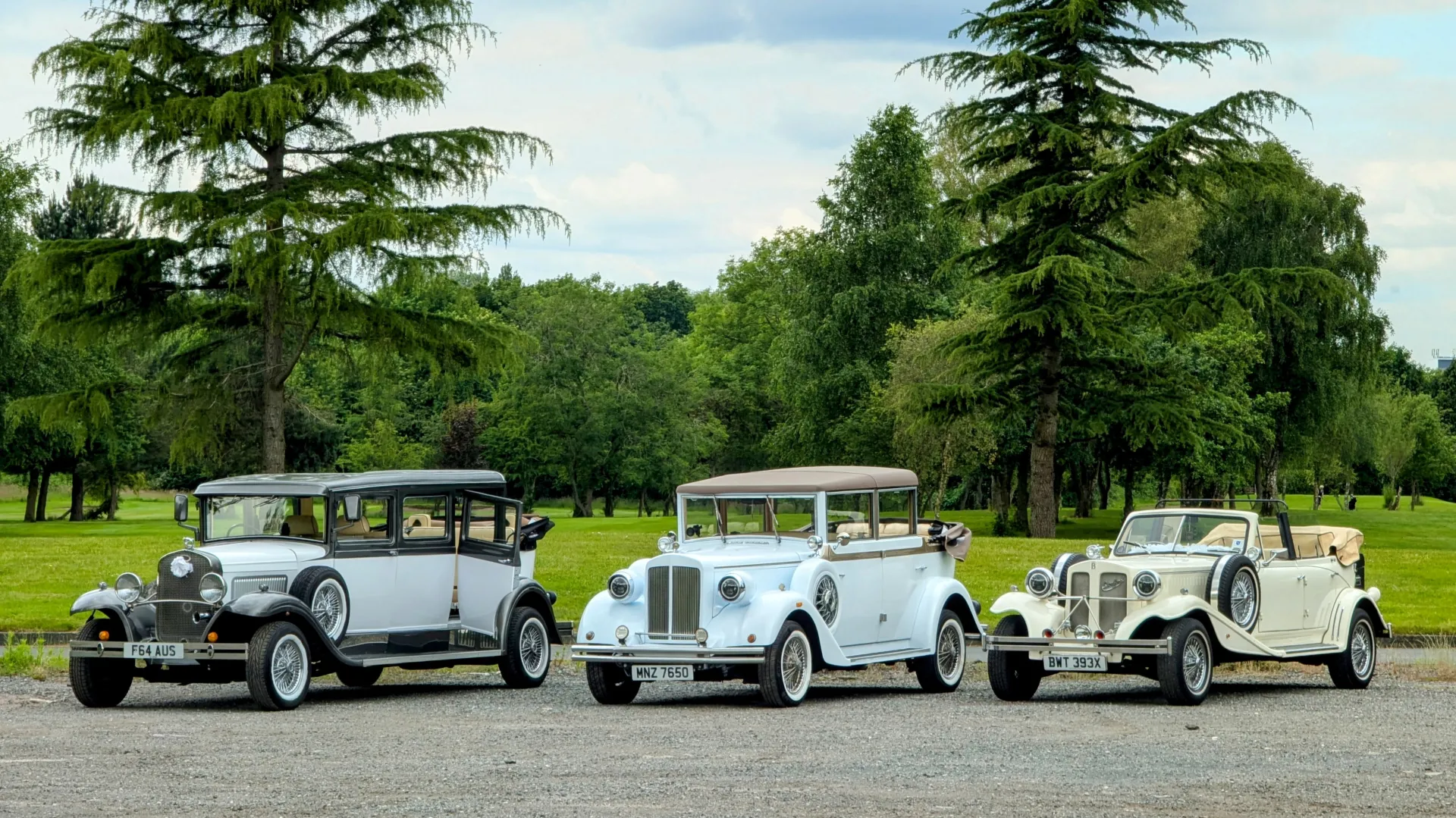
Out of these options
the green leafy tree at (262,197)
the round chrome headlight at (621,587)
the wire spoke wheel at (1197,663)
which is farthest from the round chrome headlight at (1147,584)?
the green leafy tree at (262,197)

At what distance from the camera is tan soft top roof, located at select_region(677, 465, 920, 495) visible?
575 inches

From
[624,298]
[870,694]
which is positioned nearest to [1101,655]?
[870,694]

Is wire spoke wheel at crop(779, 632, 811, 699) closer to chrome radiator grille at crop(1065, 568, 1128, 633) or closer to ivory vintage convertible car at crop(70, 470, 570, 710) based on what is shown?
chrome radiator grille at crop(1065, 568, 1128, 633)

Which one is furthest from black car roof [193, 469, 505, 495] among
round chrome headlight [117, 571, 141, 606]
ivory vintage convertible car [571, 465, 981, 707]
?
ivory vintage convertible car [571, 465, 981, 707]

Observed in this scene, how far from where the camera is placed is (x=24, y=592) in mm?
24688

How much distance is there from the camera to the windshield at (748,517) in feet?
48.0

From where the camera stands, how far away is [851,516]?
14742mm

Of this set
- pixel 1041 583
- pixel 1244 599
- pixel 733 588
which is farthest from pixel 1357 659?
pixel 733 588

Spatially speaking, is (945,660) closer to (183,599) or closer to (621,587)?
(621,587)

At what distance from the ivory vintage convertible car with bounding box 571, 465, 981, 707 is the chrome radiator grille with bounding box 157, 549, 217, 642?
3.10 metres

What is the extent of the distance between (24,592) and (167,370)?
15.6 ft

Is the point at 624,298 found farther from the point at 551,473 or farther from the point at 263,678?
the point at 263,678

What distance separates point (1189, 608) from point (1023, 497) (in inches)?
1819

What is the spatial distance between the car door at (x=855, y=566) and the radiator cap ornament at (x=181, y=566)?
5.39 metres
